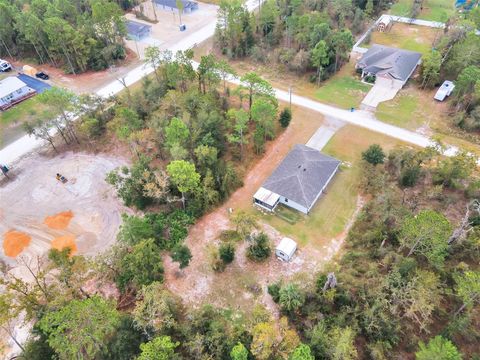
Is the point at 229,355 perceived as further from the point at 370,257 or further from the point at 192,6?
the point at 192,6

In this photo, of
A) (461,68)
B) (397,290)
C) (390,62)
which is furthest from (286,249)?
(461,68)

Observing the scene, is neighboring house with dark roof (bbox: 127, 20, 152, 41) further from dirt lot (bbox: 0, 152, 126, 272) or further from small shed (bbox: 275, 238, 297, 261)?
small shed (bbox: 275, 238, 297, 261)

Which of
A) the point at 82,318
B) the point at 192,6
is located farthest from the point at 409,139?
the point at 192,6

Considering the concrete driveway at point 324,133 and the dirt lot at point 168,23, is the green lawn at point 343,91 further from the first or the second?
the dirt lot at point 168,23

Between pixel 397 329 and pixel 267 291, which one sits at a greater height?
pixel 397 329

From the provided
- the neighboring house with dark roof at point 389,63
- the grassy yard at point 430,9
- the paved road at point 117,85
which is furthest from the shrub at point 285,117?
the grassy yard at point 430,9

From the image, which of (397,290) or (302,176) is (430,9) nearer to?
(302,176)

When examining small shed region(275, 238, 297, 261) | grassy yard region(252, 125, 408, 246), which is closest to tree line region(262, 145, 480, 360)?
grassy yard region(252, 125, 408, 246)
